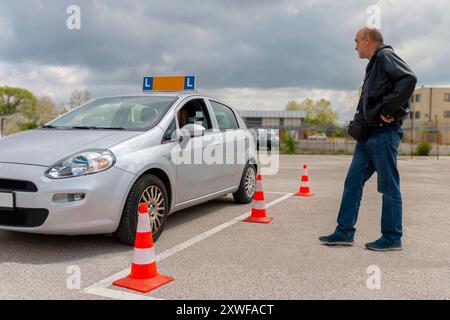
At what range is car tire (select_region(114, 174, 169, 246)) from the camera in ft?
13.4

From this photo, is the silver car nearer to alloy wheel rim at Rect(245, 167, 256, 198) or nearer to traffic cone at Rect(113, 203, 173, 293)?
traffic cone at Rect(113, 203, 173, 293)

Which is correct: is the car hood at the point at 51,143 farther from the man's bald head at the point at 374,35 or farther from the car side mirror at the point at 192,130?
the man's bald head at the point at 374,35

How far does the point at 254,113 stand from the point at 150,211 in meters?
76.1

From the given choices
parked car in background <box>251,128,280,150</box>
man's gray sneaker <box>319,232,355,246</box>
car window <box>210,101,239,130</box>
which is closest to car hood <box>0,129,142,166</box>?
car window <box>210,101,239,130</box>

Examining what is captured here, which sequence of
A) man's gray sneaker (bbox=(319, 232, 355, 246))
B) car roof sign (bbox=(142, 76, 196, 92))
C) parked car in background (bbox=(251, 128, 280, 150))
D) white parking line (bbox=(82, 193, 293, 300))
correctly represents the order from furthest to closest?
parked car in background (bbox=(251, 128, 280, 150)), car roof sign (bbox=(142, 76, 196, 92)), man's gray sneaker (bbox=(319, 232, 355, 246)), white parking line (bbox=(82, 193, 293, 300))

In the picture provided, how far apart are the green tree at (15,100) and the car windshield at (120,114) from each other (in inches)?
2693

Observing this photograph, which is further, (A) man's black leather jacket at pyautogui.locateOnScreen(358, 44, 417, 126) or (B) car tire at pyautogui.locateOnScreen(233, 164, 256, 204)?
(B) car tire at pyautogui.locateOnScreen(233, 164, 256, 204)

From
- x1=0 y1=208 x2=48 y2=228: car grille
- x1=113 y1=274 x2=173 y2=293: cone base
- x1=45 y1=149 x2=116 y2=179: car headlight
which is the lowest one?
x1=113 y1=274 x2=173 y2=293: cone base

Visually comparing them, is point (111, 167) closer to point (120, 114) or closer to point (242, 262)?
point (120, 114)

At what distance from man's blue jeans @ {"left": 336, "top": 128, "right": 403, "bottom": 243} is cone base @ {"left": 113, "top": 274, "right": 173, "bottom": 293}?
208 centimetres

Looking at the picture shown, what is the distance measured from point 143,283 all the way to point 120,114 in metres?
2.38

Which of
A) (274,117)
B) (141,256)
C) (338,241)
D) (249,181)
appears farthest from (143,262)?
(274,117)

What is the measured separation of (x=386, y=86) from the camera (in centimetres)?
405
